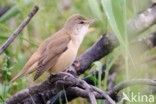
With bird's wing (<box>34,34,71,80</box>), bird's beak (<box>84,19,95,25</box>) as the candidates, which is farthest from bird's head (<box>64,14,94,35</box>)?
bird's wing (<box>34,34,71,80</box>)

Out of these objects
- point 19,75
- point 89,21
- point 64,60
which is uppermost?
point 89,21

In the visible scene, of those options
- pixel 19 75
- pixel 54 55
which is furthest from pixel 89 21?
pixel 19 75

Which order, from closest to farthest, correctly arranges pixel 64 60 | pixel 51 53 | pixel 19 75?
pixel 19 75
pixel 64 60
pixel 51 53

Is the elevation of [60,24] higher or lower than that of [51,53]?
higher

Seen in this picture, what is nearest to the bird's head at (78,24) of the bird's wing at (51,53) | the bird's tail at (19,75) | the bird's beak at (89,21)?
the bird's beak at (89,21)

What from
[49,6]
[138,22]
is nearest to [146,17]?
[138,22]

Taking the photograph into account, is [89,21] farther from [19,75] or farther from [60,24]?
[60,24]

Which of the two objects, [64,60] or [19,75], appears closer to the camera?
[19,75]

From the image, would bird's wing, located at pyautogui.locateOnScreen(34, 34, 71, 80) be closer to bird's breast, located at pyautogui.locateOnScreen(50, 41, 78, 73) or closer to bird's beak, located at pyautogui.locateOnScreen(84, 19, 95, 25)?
bird's breast, located at pyautogui.locateOnScreen(50, 41, 78, 73)
